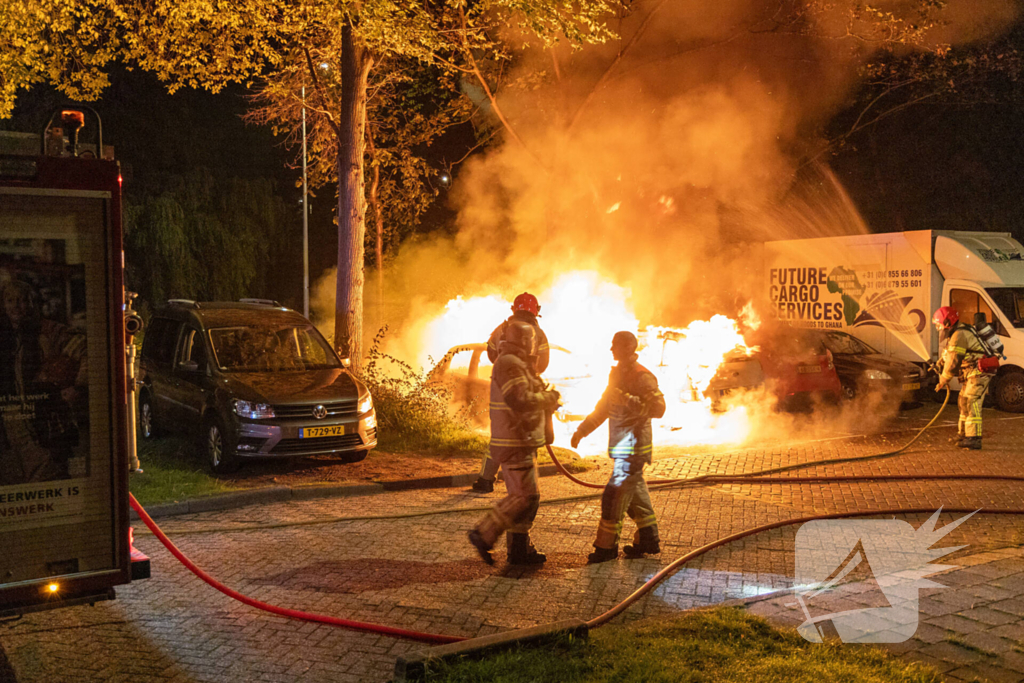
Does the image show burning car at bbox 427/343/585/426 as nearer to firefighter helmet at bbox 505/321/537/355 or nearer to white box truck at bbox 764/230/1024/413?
firefighter helmet at bbox 505/321/537/355

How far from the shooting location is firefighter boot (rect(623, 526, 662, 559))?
661cm

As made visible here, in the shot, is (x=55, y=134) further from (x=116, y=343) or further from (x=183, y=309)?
(x=183, y=309)

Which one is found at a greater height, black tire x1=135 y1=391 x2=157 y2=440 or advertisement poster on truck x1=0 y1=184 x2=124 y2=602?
advertisement poster on truck x1=0 y1=184 x2=124 y2=602

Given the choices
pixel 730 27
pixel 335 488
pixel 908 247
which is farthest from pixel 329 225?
pixel 335 488

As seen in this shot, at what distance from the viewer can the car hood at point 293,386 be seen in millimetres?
9516

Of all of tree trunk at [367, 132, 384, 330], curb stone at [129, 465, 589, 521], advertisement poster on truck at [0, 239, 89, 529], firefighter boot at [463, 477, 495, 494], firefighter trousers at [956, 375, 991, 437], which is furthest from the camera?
tree trunk at [367, 132, 384, 330]

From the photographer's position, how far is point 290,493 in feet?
29.0

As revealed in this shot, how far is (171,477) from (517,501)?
14.9 feet

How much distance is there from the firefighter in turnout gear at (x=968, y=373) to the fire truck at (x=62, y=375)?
10217 mm

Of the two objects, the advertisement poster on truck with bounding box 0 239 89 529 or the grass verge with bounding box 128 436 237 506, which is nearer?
the advertisement poster on truck with bounding box 0 239 89 529

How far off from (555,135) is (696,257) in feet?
20.5

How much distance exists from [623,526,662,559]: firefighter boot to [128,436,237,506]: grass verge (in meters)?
4.21

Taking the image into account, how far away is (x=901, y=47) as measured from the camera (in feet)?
69.9

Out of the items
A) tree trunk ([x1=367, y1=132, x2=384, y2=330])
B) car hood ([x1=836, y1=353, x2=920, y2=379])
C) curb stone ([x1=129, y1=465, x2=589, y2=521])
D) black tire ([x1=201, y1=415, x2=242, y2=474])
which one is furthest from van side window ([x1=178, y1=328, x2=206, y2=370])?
tree trunk ([x1=367, y1=132, x2=384, y2=330])
